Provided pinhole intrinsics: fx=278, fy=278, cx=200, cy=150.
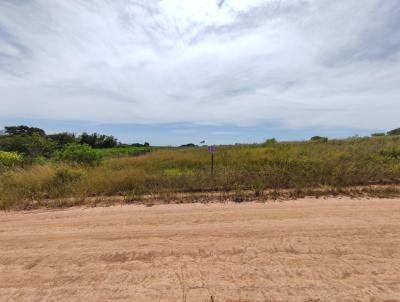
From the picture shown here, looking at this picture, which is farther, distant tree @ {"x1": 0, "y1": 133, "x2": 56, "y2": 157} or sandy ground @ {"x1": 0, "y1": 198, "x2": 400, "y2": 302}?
distant tree @ {"x1": 0, "y1": 133, "x2": 56, "y2": 157}

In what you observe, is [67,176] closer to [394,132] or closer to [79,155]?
[79,155]

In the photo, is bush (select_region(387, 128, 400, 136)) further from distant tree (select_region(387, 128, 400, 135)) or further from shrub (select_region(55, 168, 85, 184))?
shrub (select_region(55, 168, 85, 184))

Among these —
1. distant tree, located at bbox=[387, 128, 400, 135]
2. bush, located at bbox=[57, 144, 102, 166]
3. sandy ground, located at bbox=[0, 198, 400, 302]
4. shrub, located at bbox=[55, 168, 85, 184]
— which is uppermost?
distant tree, located at bbox=[387, 128, 400, 135]

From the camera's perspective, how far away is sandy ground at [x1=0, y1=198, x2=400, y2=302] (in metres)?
3.00

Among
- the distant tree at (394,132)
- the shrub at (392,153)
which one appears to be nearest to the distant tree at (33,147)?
the shrub at (392,153)

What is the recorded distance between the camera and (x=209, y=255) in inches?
148

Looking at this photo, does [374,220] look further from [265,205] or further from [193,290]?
[193,290]

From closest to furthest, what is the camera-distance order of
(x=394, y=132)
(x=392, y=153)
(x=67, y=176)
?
(x=67, y=176) → (x=392, y=153) → (x=394, y=132)

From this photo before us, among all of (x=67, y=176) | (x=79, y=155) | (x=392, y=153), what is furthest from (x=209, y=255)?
Answer: (x=79, y=155)

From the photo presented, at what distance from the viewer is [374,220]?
487 cm

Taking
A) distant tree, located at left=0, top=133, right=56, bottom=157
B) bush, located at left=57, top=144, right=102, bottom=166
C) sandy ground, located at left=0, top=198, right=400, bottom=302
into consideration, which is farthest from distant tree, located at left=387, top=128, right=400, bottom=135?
sandy ground, located at left=0, top=198, right=400, bottom=302

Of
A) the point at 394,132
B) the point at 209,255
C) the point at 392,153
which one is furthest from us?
the point at 394,132

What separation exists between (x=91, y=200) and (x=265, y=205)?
4.32 m

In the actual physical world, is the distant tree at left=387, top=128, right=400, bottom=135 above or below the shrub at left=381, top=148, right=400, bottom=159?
above
